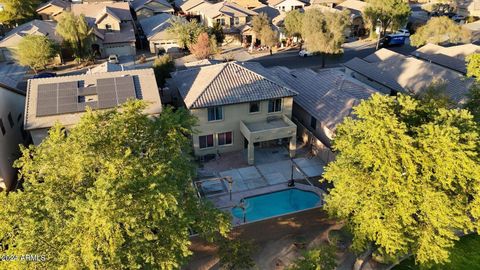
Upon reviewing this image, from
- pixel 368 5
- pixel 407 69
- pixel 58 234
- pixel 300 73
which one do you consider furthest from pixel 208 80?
pixel 368 5

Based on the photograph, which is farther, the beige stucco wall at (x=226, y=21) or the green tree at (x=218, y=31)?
the beige stucco wall at (x=226, y=21)

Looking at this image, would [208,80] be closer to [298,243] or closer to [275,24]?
[298,243]

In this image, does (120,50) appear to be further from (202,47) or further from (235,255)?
(235,255)

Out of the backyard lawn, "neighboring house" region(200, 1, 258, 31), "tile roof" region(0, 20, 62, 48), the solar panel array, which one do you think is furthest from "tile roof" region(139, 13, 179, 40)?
the backyard lawn

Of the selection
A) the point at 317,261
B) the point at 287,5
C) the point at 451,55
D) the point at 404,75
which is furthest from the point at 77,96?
the point at 287,5

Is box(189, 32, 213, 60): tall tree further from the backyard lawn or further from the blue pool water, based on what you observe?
the backyard lawn

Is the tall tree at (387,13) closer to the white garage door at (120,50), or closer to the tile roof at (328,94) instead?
the tile roof at (328,94)

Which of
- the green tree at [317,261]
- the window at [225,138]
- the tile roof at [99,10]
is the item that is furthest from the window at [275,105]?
the tile roof at [99,10]
